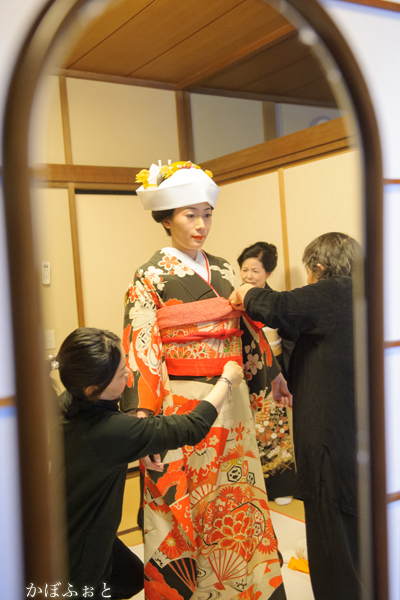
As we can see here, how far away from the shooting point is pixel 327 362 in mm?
1438

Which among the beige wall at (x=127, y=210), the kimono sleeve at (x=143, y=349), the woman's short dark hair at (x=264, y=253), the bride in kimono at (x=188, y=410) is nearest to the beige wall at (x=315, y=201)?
the beige wall at (x=127, y=210)

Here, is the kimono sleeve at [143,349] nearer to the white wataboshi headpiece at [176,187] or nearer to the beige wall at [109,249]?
the white wataboshi headpiece at [176,187]

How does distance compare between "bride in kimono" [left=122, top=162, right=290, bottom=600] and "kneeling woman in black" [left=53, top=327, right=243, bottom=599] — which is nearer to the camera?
A: "kneeling woman in black" [left=53, top=327, right=243, bottom=599]

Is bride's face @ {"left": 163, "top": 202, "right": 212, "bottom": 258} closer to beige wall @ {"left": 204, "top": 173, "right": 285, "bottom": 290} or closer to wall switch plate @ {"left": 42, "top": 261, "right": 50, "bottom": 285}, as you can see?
wall switch plate @ {"left": 42, "top": 261, "right": 50, "bottom": 285}

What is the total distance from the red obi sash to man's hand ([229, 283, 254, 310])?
26 millimetres

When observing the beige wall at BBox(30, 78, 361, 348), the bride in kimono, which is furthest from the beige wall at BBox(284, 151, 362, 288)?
the bride in kimono

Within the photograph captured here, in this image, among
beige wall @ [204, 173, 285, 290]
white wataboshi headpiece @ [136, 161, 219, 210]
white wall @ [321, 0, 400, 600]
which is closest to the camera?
white wall @ [321, 0, 400, 600]

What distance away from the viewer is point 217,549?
4.65 feet

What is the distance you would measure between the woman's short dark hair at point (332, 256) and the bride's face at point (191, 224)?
12.3 inches

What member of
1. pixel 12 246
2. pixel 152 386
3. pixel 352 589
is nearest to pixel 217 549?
pixel 352 589

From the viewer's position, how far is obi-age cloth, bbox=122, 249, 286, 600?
137 cm

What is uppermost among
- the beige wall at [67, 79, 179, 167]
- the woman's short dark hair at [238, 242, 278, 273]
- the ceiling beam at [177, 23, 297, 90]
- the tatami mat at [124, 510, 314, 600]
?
the ceiling beam at [177, 23, 297, 90]

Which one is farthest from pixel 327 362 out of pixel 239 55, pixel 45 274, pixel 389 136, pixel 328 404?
pixel 239 55

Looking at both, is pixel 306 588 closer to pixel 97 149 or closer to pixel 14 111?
pixel 14 111
